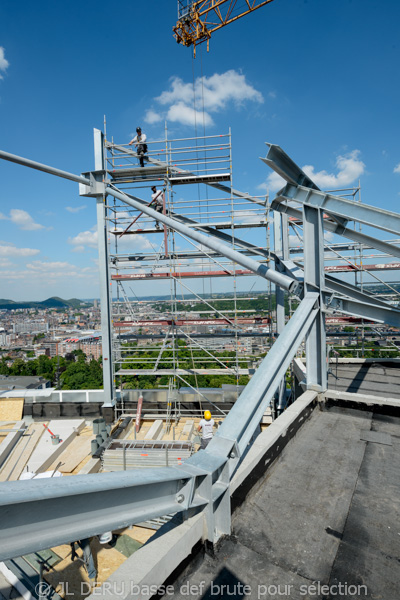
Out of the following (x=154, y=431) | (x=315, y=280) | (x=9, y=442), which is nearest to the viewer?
(x=315, y=280)

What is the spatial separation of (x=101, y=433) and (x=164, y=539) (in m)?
9.67

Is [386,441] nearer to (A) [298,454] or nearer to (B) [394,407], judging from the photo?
(B) [394,407]

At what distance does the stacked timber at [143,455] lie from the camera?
8.98m

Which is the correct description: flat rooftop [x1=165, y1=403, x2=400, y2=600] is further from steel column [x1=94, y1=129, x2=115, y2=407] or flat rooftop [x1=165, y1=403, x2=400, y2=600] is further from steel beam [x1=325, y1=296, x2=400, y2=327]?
steel column [x1=94, y1=129, x2=115, y2=407]

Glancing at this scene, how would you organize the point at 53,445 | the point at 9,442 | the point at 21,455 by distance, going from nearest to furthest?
1. the point at 21,455
2. the point at 9,442
3. the point at 53,445

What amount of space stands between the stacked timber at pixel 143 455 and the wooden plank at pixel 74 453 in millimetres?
1094

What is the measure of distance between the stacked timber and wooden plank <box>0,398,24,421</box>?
5657mm

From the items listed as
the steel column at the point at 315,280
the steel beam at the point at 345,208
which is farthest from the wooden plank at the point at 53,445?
the steel beam at the point at 345,208

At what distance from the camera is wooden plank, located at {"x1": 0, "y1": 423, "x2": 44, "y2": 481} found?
8.95m

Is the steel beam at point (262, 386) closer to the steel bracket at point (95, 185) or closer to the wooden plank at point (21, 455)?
the wooden plank at point (21, 455)

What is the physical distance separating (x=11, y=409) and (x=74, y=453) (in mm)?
4577

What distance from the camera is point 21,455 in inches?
393

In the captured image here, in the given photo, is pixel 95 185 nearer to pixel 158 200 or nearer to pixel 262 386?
pixel 158 200

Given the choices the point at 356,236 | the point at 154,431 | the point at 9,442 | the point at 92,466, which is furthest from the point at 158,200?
the point at 9,442
